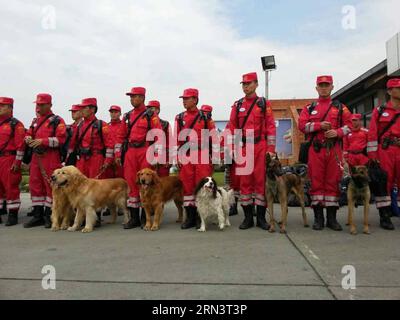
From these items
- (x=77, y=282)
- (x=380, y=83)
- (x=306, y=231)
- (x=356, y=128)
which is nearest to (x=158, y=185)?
(x=306, y=231)

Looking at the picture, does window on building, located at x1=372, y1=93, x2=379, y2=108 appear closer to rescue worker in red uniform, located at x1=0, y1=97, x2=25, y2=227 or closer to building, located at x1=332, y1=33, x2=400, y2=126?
building, located at x1=332, y1=33, x2=400, y2=126

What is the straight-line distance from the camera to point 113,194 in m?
7.62

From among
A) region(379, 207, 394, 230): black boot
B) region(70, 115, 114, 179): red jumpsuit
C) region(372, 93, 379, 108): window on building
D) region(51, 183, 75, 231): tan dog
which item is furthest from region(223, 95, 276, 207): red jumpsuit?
region(372, 93, 379, 108): window on building

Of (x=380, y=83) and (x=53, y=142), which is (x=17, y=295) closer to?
(x=53, y=142)

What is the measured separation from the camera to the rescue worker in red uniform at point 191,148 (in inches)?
287

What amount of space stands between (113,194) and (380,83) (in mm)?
12009

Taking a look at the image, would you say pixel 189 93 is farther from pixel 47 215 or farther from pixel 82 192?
pixel 47 215

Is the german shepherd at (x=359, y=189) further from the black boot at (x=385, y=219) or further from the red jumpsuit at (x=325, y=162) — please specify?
the black boot at (x=385, y=219)

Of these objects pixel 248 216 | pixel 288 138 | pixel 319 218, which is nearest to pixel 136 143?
pixel 248 216

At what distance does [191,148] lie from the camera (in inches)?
287

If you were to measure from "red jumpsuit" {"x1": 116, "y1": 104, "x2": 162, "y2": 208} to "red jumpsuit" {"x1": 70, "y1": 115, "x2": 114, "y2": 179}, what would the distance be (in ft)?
2.30

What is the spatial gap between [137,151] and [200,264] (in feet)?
10.8

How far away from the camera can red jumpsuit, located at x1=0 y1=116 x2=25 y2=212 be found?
776cm

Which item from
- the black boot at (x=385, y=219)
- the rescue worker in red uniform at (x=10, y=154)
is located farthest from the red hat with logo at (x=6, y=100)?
the black boot at (x=385, y=219)
